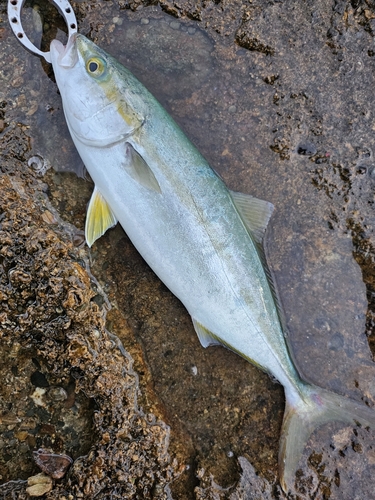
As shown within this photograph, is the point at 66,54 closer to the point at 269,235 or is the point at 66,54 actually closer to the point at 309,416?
the point at 269,235

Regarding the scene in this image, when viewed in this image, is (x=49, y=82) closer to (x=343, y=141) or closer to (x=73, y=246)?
(x=73, y=246)

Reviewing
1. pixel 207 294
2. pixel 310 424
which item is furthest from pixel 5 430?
pixel 310 424

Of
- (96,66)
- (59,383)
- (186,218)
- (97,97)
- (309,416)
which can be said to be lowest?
(59,383)

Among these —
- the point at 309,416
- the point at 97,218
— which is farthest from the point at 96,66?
the point at 309,416

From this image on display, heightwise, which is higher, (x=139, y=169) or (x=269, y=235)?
(x=139, y=169)

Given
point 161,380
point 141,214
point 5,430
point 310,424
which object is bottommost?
point 5,430

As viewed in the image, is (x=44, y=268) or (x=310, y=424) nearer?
(x=44, y=268)

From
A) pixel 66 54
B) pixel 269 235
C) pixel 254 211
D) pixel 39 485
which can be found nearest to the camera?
pixel 39 485

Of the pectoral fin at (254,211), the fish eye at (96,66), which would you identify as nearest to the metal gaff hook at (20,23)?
the fish eye at (96,66)

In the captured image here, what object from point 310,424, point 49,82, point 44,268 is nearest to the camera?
point 44,268
